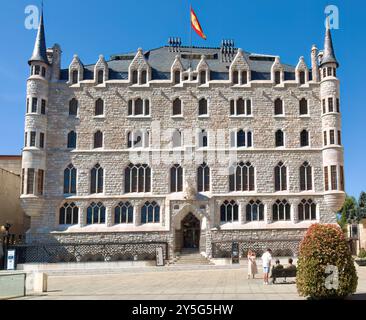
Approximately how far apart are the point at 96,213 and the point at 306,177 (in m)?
18.1

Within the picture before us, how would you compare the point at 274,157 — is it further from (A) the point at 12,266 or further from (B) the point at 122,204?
(A) the point at 12,266

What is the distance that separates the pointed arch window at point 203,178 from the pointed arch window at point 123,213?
6070 mm

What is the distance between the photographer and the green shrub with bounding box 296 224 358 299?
1442cm

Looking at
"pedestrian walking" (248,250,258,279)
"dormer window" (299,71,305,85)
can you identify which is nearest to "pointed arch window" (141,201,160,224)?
"pedestrian walking" (248,250,258,279)

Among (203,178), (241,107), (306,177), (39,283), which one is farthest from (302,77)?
(39,283)

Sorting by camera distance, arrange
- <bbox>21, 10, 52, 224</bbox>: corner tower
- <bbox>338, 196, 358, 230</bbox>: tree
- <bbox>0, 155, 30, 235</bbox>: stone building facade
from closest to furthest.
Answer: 1. <bbox>21, 10, 52, 224</bbox>: corner tower
2. <bbox>0, 155, 30, 235</bbox>: stone building facade
3. <bbox>338, 196, 358, 230</bbox>: tree

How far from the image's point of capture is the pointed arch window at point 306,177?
40.5 meters

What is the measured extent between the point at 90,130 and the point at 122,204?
6.99 meters

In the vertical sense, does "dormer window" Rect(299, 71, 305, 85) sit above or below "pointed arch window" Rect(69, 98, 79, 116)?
above

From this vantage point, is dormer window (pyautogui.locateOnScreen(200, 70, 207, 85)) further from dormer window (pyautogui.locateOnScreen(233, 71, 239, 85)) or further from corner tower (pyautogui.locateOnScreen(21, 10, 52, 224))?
corner tower (pyautogui.locateOnScreen(21, 10, 52, 224))

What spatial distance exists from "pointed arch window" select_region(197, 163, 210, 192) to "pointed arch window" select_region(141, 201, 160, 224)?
392cm

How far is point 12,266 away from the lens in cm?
3350
